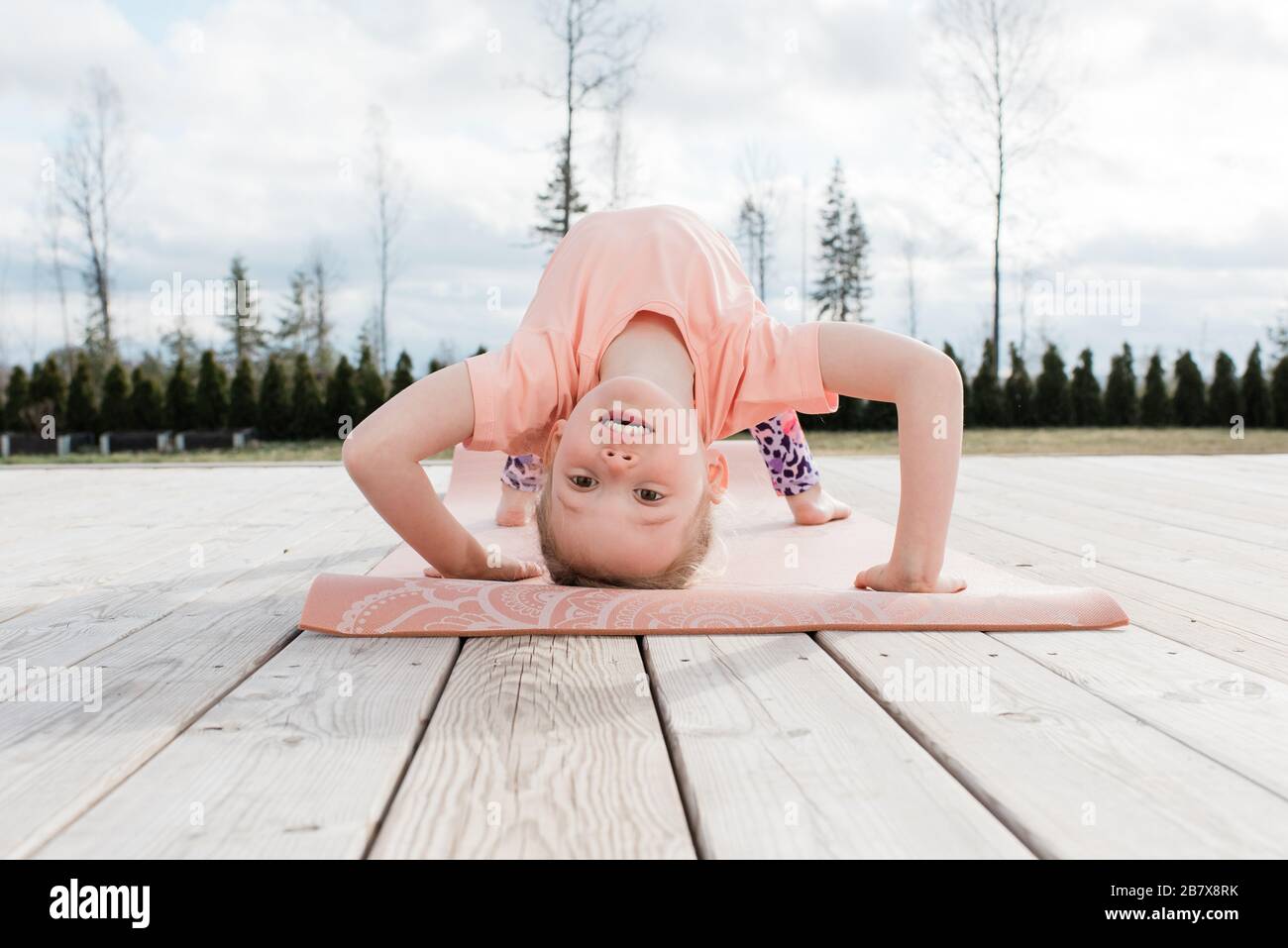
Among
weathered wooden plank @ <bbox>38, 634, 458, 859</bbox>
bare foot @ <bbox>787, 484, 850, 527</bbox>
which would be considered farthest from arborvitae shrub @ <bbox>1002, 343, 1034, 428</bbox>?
weathered wooden plank @ <bbox>38, 634, 458, 859</bbox>

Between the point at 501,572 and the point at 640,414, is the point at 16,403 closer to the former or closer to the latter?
the point at 501,572

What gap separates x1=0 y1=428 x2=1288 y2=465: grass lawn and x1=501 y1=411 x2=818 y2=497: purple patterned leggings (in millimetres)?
5672

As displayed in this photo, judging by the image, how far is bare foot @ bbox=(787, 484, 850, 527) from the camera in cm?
352

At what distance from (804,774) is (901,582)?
108 cm

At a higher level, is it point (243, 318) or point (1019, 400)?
point (243, 318)

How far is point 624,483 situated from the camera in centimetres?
197

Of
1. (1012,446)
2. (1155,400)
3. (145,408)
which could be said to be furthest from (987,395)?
(145,408)

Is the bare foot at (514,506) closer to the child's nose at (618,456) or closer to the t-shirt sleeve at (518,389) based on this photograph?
the t-shirt sleeve at (518,389)

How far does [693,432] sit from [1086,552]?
4.53 feet

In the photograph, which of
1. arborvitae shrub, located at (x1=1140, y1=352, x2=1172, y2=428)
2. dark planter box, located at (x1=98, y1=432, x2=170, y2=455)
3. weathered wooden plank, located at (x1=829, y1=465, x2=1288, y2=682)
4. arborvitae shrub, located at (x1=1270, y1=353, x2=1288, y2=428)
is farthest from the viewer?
→ arborvitae shrub, located at (x1=1140, y1=352, x2=1172, y2=428)

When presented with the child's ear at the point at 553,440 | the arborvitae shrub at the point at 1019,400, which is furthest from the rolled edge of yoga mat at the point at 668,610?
the arborvitae shrub at the point at 1019,400

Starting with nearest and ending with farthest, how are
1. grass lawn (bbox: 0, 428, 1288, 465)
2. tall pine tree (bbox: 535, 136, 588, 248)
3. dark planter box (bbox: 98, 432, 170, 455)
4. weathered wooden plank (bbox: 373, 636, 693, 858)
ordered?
weathered wooden plank (bbox: 373, 636, 693, 858) → grass lawn (bbox: 0, 428, 1288, 465) → dark planter box (bbox: 98, 432, 170, 455) → tall pine tree (bbox: 535, 136, 588, 248)

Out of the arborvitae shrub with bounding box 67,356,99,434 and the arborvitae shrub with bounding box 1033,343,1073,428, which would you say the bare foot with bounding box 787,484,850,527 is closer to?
the arborvitae shrub with bounding box 67,356,99,434
